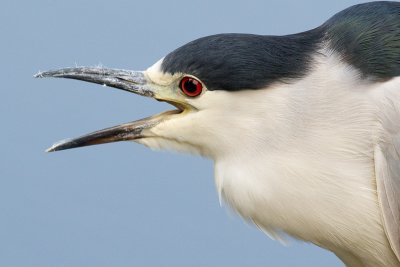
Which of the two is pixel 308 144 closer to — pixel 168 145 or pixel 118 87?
pixel 168 145

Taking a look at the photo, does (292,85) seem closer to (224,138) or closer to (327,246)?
(224,138)

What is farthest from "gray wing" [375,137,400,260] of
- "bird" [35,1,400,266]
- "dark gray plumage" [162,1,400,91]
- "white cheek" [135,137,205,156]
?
"white cheek" [135,137,205,156]

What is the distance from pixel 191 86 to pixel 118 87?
222 millimetres

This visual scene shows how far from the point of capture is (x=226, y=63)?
1788 mm

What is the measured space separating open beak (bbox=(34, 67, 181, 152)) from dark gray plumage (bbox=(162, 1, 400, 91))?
0.10m

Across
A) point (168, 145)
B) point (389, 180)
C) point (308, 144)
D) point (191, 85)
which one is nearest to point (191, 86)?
point (191, 85)

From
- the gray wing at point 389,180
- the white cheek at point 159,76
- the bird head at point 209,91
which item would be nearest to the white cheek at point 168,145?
the bird head at point 209,91

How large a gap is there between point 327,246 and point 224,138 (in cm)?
39

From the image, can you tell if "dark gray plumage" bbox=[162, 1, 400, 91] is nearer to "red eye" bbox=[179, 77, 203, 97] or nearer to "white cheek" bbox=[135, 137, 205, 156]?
"red eye" bbox=[179, 77, 203, 97]

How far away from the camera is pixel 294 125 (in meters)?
1.84

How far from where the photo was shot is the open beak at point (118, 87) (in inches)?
76.0

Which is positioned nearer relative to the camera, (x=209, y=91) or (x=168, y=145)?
(x=209, y=91)

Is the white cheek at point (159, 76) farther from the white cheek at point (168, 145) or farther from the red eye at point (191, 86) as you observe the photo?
the white cheek at point (168, 145)

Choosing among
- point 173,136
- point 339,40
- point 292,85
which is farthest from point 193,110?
point 339,40
